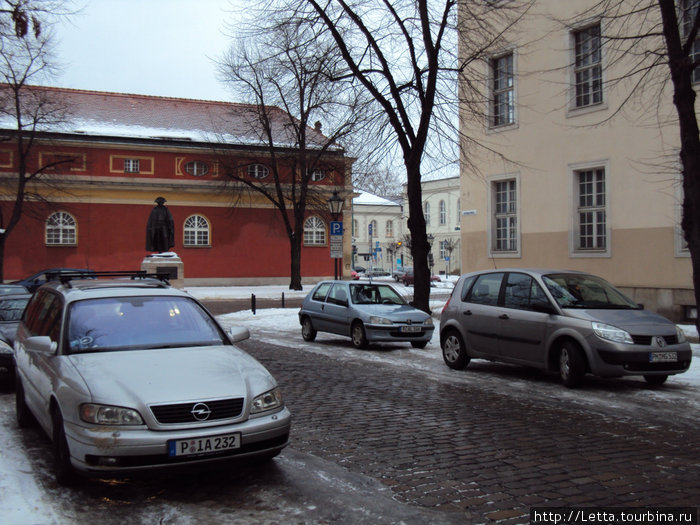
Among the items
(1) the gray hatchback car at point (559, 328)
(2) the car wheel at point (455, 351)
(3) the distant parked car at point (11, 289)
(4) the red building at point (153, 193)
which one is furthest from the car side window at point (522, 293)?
(4) the red building at point (153, 193)

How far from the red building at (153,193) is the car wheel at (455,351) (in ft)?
97.1

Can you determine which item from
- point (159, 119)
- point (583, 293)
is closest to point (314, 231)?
point (159, 119)

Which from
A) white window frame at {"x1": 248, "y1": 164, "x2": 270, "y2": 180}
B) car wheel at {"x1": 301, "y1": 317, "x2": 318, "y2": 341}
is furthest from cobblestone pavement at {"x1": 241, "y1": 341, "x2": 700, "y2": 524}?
white window frame at {"x1": 248, "y1": 164, "x2": 270, "y2": 180}

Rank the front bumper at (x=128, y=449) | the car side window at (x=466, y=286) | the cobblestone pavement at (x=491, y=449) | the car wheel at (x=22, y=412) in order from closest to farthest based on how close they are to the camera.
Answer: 1. the front bumper at (x=128, y=449)
2. the cobblestone pavement at (x=491, y=449)
3. the car wheel at (x=22, y=412)
4. the car side window at (x=466, y=286)

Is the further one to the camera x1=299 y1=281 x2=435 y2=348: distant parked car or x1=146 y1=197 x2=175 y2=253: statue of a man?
x1=146 y1=197 x2=175 y2=253: statue of a man

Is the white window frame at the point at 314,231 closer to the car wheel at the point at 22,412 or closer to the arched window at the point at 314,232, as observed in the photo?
the arched window at the point at 314,232

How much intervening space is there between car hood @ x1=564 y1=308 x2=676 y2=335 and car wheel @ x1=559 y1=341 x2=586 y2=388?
1.48 feet

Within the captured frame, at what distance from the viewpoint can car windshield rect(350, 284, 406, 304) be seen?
15052 millimetres

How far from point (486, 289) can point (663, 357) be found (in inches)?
118

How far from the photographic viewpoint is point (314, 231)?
4831 cm

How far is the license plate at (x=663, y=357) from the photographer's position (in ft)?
29.2

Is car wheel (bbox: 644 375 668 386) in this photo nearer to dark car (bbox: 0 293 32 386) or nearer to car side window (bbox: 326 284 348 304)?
car side window (bbox: 326 284 348 304)

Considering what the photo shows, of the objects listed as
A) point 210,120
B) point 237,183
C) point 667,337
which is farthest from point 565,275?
point 210,120

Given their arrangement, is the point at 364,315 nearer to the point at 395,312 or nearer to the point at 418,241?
the point at 395,312
